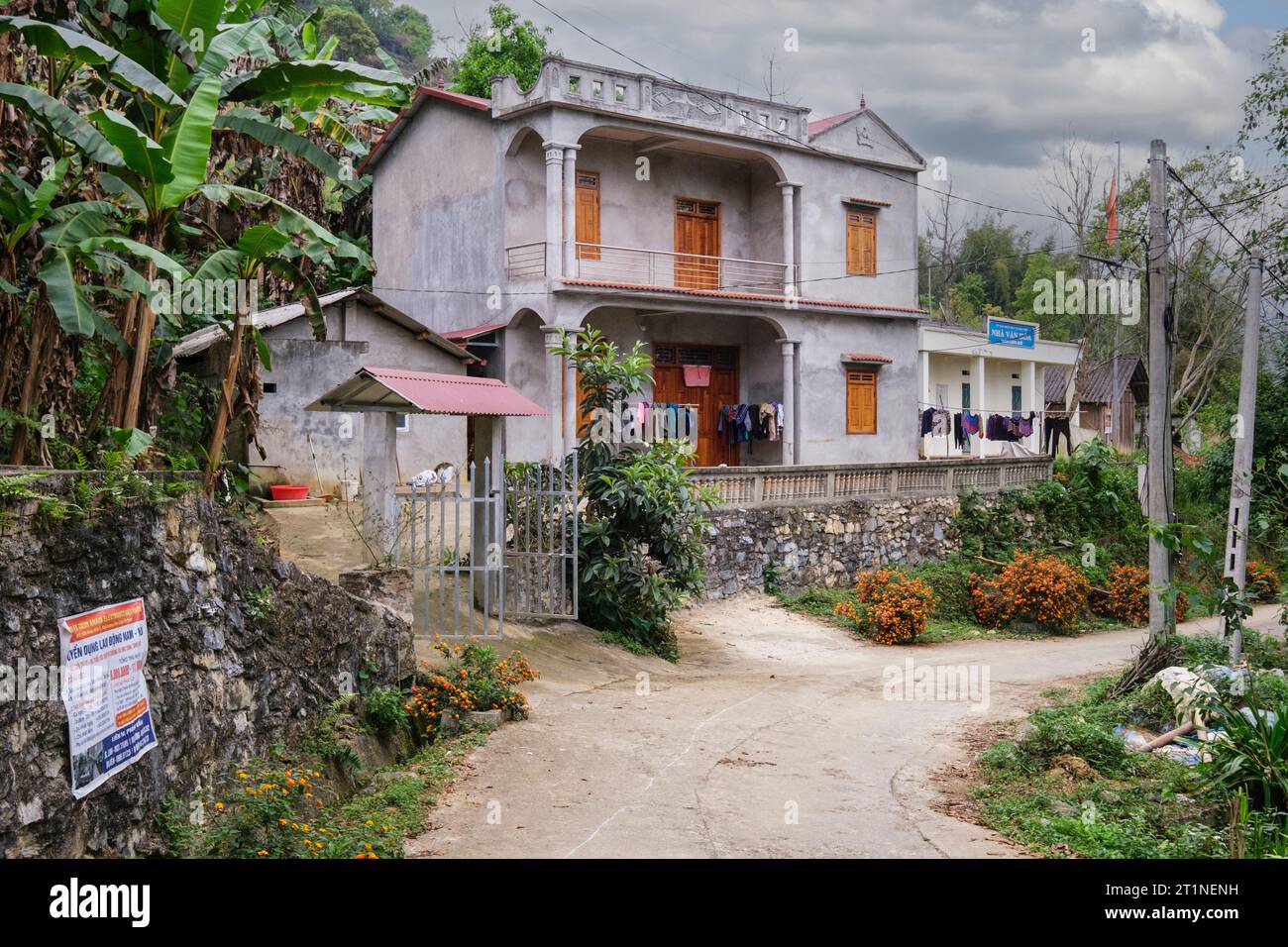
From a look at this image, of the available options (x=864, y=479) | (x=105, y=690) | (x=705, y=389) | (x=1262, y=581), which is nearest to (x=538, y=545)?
(x=105, y=690)

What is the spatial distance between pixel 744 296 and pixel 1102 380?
Answer: 23018 mm

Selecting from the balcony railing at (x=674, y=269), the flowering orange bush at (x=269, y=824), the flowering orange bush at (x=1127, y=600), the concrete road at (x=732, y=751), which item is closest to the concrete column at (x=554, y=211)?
the balcony railing at (x=674, y=269)

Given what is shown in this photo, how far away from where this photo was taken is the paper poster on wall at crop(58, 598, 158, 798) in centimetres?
612

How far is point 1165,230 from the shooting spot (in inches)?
579

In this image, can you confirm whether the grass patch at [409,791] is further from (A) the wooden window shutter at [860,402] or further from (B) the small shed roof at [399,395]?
(A) the wooden window shutter at [860,402]

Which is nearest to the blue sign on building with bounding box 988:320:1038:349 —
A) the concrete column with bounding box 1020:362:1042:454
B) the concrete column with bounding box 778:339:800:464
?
the concrete column with bounding box 778:339:800:464

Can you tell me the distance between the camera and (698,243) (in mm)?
27094

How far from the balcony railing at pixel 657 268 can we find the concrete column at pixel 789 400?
1.37 meters

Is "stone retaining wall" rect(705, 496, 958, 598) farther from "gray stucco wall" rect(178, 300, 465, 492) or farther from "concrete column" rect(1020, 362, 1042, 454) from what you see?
"concrete column" rect(1020, 362, 1042, 454)

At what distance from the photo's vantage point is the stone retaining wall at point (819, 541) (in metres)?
21.7

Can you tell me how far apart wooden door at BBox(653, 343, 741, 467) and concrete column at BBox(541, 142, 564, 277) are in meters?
4.36

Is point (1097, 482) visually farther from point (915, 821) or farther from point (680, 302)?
point (915, 821)

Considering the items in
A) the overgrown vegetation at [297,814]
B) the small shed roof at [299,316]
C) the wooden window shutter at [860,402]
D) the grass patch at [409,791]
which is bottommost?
the grass patch at [409,791]

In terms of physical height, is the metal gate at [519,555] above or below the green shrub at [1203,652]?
above
